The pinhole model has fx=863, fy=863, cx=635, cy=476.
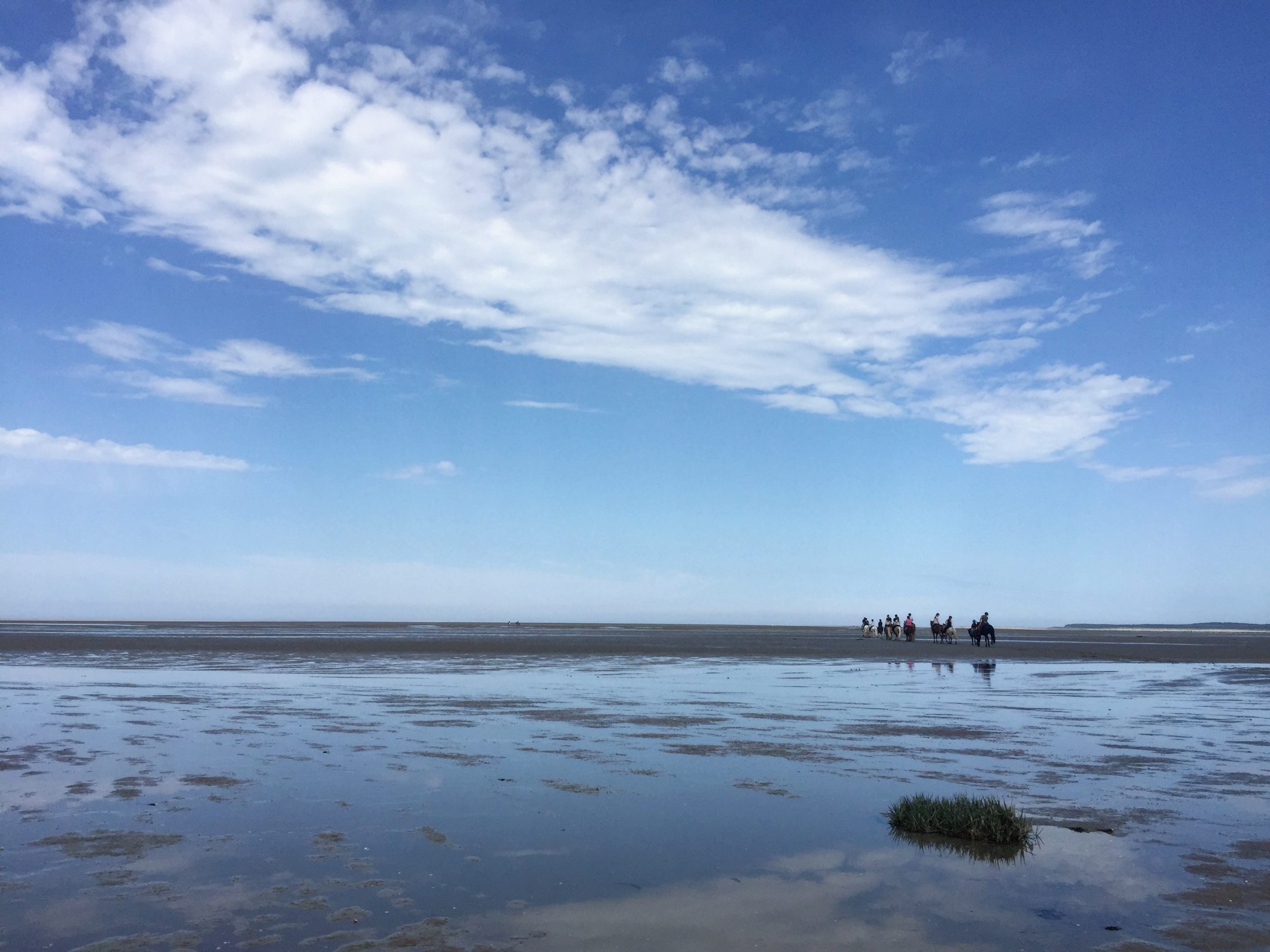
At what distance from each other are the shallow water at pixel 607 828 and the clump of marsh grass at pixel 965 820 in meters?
0.32

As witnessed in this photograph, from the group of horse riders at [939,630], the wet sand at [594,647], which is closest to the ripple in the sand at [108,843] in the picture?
the wet sand at [594,647]

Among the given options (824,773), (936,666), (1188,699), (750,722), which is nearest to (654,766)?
(824,773)

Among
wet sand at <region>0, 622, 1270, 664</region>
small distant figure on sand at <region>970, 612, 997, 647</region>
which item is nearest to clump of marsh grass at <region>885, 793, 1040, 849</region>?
wet sand at <region>0, 622, 1270, 664</region>

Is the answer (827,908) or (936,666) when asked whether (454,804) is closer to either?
(827,908)

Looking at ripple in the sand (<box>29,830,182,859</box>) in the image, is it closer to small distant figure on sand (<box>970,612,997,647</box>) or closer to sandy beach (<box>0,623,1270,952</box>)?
sandy beach (<box>0,623,1270,952</box>)

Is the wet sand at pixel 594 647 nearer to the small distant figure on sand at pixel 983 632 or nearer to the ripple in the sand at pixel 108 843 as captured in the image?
the small distant figure on sand at pixel 983 632

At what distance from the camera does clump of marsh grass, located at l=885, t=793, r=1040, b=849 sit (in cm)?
995

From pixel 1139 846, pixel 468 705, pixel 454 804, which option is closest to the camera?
pixel 1139 846

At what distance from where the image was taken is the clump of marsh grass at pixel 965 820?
32.6ft

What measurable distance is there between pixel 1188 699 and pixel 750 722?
50.1 ft

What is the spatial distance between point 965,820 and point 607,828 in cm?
429

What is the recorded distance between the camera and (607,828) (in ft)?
34.5

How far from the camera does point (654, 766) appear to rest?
14.2 meters

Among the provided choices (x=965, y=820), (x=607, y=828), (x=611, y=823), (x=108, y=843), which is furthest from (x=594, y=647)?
(x=108, y=843)
